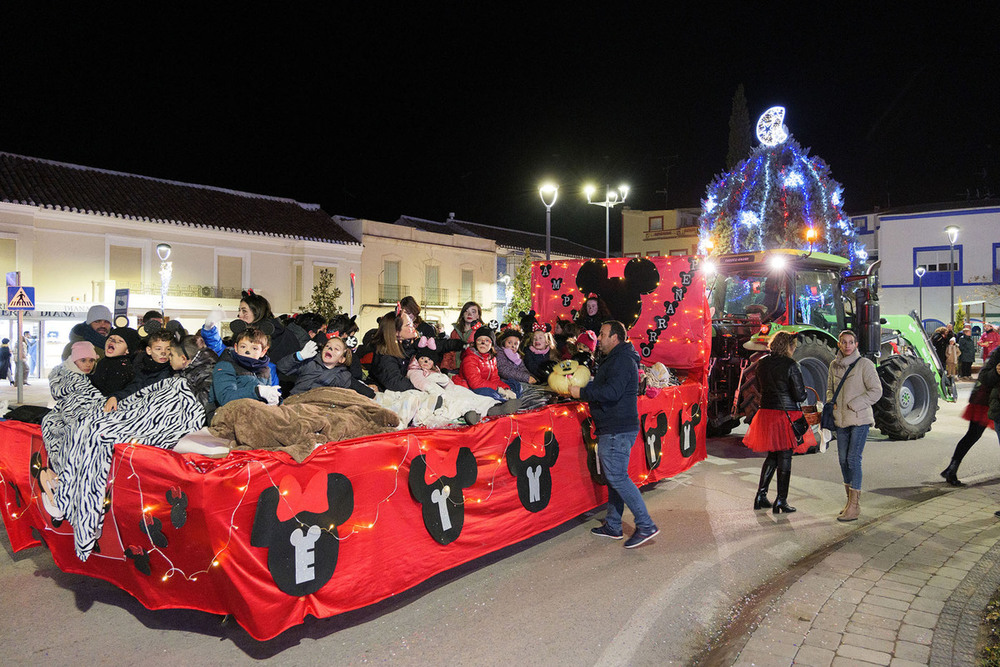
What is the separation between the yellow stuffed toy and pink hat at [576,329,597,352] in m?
2.39

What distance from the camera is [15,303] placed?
13.3 meters

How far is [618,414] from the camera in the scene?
5.61 meters

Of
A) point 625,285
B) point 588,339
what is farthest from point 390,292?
point 588,339

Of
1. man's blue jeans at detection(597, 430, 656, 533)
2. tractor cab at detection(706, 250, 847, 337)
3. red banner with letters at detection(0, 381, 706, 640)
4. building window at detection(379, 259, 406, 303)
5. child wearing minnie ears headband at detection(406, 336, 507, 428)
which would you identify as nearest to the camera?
red banner with letters at detection(0, 381, 706, 640)

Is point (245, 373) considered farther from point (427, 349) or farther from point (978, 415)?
point (978, 415)

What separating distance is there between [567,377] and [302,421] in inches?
111

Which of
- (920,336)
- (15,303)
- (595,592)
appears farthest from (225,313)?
(595,592)

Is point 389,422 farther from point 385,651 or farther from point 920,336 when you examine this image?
point 920,336

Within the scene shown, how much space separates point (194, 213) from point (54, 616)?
89.6 feet

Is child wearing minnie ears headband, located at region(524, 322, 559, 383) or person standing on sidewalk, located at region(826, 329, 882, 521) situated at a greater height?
child wearing minnie ears headband, located at region(524, 322, 559, 383)

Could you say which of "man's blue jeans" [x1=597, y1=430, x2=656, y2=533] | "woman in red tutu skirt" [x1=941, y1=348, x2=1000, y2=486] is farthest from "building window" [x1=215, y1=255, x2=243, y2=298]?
"woman in red tutu skirt" [x1=941, y1=348, x2=1000, y2=486]

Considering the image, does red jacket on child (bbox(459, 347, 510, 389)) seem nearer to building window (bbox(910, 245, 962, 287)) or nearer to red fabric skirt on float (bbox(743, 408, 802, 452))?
red fabric skirt on float (bbox(743, 408, 802, 452))

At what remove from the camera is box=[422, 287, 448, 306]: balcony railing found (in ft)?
120

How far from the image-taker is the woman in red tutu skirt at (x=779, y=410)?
6.58 meters
